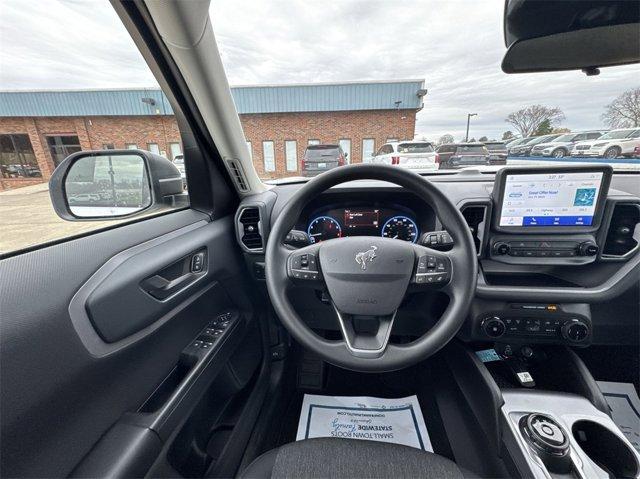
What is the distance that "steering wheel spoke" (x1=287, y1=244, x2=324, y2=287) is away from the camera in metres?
1.14

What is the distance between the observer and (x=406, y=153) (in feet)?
20.7

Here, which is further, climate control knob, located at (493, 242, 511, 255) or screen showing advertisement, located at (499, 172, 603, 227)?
climate control knob, located at (493, 242, 511, 255)

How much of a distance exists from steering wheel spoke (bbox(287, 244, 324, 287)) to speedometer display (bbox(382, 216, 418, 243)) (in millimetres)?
637

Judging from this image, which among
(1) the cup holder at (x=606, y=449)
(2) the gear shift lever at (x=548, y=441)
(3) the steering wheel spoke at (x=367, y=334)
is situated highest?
(3) the steering wheel spoke at (x=367, y=334)

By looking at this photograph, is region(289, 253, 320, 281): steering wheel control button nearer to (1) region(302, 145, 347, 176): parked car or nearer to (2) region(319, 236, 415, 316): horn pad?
(2) region(319, 236, 415, 316): horn pad

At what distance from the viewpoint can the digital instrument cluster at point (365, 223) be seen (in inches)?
65.1

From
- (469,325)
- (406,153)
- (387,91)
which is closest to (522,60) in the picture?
(469,325)

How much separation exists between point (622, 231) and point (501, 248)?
580mm

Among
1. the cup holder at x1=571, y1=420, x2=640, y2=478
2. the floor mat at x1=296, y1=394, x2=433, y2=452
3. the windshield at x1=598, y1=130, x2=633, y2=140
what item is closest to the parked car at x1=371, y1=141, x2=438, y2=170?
the windshield at x1=598, y1=130, x2=633, y2=140

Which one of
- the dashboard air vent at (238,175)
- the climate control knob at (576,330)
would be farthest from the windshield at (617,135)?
the dashboard air vent at (238,175)

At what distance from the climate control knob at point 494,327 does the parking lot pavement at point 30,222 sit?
176 cm

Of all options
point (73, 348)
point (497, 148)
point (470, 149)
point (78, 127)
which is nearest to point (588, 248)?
point (73, 348)

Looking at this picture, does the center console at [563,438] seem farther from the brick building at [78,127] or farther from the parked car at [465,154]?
the parked car at [465,154]

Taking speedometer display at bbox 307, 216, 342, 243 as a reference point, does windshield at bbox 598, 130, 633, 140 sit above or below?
above
